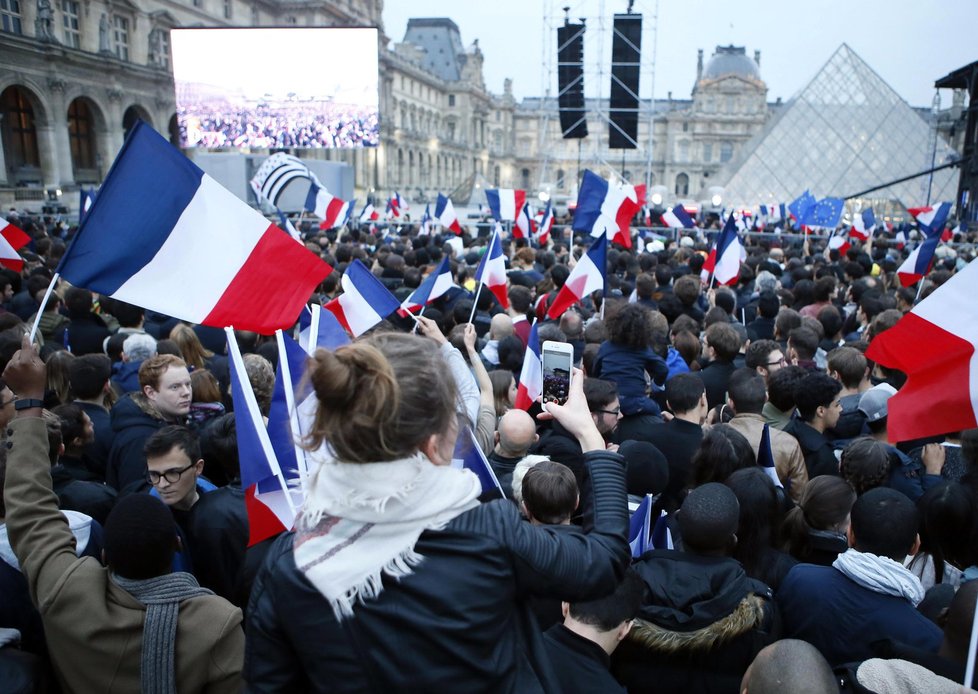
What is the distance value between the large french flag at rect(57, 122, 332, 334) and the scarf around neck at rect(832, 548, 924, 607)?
6.87ft

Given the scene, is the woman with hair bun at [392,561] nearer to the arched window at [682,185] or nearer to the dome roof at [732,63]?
the arched window at [682,185]

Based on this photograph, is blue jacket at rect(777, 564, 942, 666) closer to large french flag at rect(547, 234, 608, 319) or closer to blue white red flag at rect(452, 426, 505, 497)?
blue white red flag at rect(452, 426, 505, 497)

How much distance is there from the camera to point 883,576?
2.14 m

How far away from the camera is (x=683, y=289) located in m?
6.41

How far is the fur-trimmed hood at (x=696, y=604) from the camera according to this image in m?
2.02

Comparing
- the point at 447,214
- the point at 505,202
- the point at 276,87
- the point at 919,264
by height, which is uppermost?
the point at 276,87

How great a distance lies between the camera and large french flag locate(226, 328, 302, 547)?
2418 mm

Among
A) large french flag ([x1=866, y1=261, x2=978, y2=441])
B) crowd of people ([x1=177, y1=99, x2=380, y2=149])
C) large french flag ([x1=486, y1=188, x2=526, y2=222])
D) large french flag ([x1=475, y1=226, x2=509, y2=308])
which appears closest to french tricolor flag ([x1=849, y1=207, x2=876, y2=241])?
large french flag ([x1=486, y1=188, x2=526, y2=222])

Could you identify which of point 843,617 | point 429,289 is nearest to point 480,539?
point 843,617

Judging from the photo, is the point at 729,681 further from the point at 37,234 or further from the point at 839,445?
the point at 37,234

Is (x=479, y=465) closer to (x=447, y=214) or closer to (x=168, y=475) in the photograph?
(x=168, y=475)

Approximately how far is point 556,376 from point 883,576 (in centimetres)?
120

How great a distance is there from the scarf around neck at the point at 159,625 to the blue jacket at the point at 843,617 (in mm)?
1810

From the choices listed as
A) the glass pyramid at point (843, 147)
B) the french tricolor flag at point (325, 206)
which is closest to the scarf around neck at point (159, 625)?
the french tricolor flag at point (325, 206)
